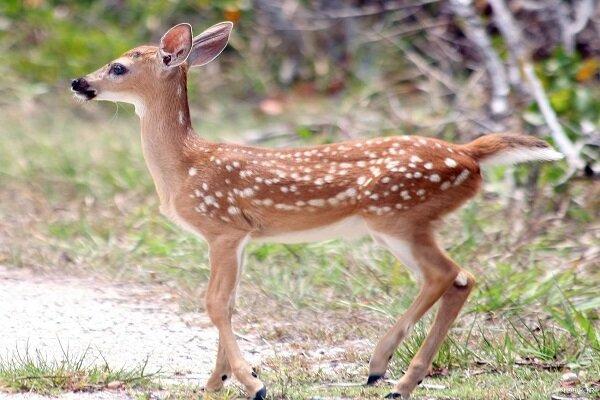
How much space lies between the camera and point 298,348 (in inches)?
239

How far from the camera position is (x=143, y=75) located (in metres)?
5.74

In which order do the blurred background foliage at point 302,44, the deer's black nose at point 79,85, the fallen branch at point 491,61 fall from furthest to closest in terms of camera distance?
the blurred background foliage at point 302,44 < the fallen branch at point 491,61 < the deer's black nose at point 79,85

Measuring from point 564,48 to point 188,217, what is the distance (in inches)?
185

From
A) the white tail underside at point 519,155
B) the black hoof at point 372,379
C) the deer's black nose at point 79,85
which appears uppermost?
the deer's black nose at point 79,85

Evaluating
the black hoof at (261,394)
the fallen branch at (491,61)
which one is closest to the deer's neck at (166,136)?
the black hoof at (261,394)

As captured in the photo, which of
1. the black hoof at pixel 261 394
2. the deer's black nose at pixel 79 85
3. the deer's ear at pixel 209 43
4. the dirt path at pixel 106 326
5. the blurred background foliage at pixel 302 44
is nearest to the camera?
the black hoof at pixel 261 394

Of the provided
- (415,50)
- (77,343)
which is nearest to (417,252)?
(77,343)

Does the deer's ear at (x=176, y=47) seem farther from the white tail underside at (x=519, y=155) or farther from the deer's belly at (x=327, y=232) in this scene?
the white tail underside at (x=519, y=155)

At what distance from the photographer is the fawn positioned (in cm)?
535

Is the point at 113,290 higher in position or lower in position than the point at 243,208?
lower

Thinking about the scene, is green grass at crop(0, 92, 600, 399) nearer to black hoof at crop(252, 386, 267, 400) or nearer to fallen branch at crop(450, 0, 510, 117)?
black hoof at crop(252, 386, 267, 400)

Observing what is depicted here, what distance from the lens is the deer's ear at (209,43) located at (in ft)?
19.6

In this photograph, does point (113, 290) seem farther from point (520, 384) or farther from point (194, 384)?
point (520, 384)

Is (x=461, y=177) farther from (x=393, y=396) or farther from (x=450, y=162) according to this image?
(x=393, y=396)
